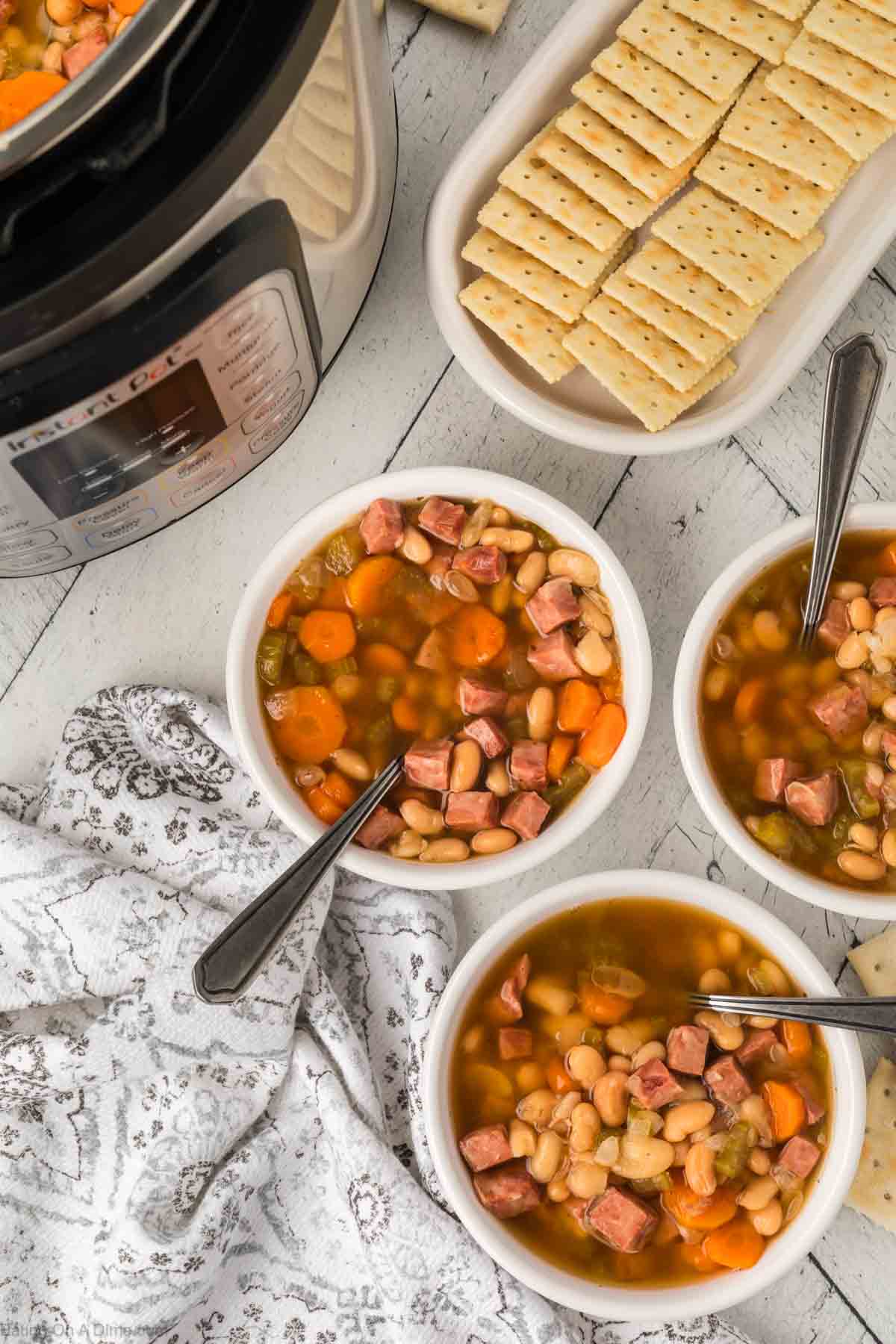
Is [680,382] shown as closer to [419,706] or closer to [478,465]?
[478,465]

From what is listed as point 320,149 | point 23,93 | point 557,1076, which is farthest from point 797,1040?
point 23,93

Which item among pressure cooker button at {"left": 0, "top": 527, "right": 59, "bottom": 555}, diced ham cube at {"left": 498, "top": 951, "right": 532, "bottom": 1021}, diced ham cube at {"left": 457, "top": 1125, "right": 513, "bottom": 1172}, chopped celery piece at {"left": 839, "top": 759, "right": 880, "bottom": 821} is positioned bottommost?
diced ham cube at {"left": 457, "top": 1125, "right": 513, "bottom": 1172}

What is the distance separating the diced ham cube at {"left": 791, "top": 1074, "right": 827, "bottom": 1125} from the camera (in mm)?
1476

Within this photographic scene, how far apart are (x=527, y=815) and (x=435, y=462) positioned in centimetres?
47

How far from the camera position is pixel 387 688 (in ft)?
4.96

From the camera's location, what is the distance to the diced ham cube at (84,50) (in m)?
1.10

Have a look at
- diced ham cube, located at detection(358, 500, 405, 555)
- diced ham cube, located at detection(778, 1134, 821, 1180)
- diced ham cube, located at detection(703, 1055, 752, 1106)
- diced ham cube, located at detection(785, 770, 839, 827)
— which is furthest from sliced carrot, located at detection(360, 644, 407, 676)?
diced ham cube, located at detection(778, 1134, 821, 1180)

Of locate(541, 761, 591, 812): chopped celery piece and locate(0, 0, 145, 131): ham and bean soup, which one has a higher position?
locate(0, 0, 145, 131): ham and bean soup

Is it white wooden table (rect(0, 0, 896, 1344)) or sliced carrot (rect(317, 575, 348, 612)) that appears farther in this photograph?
white wooden table (rect(0, 0, 896, 1344))

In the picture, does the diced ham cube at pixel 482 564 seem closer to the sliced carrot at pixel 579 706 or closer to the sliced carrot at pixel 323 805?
the sliced carrot at pixel 579 706

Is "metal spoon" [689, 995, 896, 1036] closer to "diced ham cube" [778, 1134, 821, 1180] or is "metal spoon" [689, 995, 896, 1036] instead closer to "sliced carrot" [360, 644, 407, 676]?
"diced ham cube" [778, 1134, 821, 1180]

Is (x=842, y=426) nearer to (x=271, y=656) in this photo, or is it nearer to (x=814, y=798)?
(x=814, y=798)

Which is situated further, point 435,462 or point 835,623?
point 435,462

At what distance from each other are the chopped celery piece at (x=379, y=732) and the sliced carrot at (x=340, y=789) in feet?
0.17
